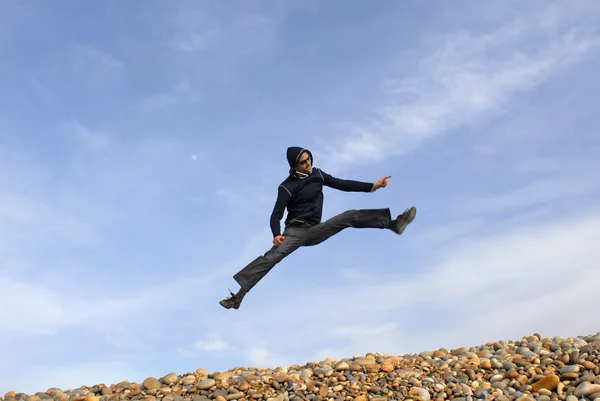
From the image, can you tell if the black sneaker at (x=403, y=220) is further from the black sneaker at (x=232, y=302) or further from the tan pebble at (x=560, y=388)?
the tan pebble at (x=560, y=388)

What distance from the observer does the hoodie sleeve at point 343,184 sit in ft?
29.9

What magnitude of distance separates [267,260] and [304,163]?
1410 mm

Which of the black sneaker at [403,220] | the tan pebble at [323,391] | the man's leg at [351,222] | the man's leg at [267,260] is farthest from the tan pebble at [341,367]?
the black sneaker at [403,220]

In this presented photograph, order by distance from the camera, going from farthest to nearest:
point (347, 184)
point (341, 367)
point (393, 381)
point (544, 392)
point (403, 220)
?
point (347, 184)
point (403, 220)
point (341, 367)
point (393, 381)
point (544, 392)

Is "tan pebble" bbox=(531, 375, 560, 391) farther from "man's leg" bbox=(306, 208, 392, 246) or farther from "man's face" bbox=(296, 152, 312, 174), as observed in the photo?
"man's face" bbox=(296, 152, 312, 174)

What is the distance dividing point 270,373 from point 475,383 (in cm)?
262

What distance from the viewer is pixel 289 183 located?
9.02 m

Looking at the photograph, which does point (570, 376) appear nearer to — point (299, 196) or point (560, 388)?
point (560, 388)

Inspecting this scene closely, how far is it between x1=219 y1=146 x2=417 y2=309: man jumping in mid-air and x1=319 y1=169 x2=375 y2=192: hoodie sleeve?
0.06 meters

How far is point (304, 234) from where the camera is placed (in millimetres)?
8875

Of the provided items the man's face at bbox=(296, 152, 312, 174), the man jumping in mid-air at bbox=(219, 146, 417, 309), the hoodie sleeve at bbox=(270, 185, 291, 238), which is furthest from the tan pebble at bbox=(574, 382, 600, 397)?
the man's face at bbox=(296, 152, 312, 174)

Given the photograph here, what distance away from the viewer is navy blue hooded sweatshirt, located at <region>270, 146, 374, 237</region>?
8.91 metres

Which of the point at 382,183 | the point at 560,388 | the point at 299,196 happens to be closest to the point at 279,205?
the point at 299,196

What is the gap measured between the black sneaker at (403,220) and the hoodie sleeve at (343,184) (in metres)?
0.62
